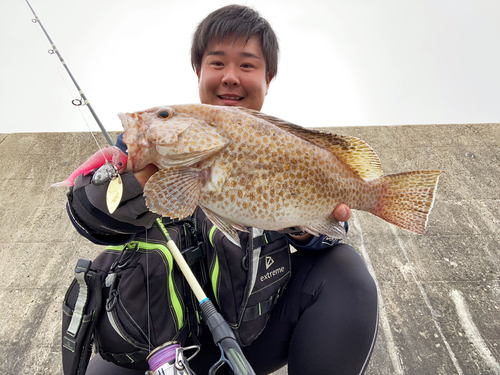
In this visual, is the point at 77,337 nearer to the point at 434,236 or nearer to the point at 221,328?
the point at 221,328

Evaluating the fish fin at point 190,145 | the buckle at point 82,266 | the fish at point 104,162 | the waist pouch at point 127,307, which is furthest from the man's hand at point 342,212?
the buckle at point 82,266

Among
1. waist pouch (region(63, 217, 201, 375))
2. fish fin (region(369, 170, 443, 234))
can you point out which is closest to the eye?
waist pouch (region(63, 217, 201, 375))

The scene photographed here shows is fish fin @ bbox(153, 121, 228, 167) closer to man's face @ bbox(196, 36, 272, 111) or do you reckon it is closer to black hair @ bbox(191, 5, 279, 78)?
man's face @ bbox(196, 36, 272, 111)

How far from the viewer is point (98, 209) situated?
49.4 inches

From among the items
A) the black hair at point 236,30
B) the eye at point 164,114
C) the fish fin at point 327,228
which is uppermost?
the black hair at point 236,30

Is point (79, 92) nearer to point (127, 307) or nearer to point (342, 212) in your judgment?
point (127, 307)

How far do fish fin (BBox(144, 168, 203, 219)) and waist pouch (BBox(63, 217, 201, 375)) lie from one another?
0.44 metres

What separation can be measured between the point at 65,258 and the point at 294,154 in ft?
10.7

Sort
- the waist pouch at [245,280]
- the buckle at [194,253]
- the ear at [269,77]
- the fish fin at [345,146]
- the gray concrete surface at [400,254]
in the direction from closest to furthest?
the fish fin at [345,146]
the waist pouch at [245,280]
the buckle at [194,253]
the ear at [269,77]
the gray concrete surface at [400,254]

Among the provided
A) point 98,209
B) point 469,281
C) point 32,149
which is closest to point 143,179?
point 98,209

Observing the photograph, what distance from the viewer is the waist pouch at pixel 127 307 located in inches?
53.1

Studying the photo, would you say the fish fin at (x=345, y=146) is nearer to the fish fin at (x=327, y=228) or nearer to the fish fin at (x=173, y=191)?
the fish fin at (x=327, y=228)

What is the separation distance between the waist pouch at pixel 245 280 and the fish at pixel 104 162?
67 cm

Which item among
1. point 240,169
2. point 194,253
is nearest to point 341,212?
point 240,169
